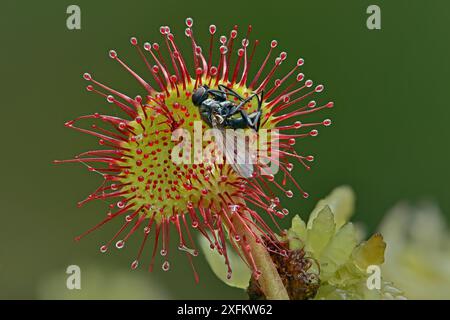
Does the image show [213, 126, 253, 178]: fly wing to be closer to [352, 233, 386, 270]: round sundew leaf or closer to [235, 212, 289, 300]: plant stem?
[235, 212, 289, 300]: plant stem

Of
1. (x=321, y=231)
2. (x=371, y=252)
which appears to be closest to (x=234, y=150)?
(x=321, y=231)

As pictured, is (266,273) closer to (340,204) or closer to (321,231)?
(321,231)

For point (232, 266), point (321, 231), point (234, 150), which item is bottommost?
point (232, 266)

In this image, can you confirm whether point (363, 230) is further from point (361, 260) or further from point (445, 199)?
point (445, 199)

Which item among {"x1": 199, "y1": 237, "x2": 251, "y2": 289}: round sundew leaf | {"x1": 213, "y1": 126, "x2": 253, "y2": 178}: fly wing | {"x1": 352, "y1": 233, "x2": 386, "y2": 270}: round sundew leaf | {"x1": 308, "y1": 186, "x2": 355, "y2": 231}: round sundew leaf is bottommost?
{"x1": 199, "y1": 237, "x2": 251, "y2": 289}: round sundew leaf

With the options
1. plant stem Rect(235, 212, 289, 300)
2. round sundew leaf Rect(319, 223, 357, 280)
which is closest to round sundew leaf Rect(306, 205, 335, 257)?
round sundew leaf Rect(319, 223, 357, 280)

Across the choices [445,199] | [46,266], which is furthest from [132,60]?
[445,199]
